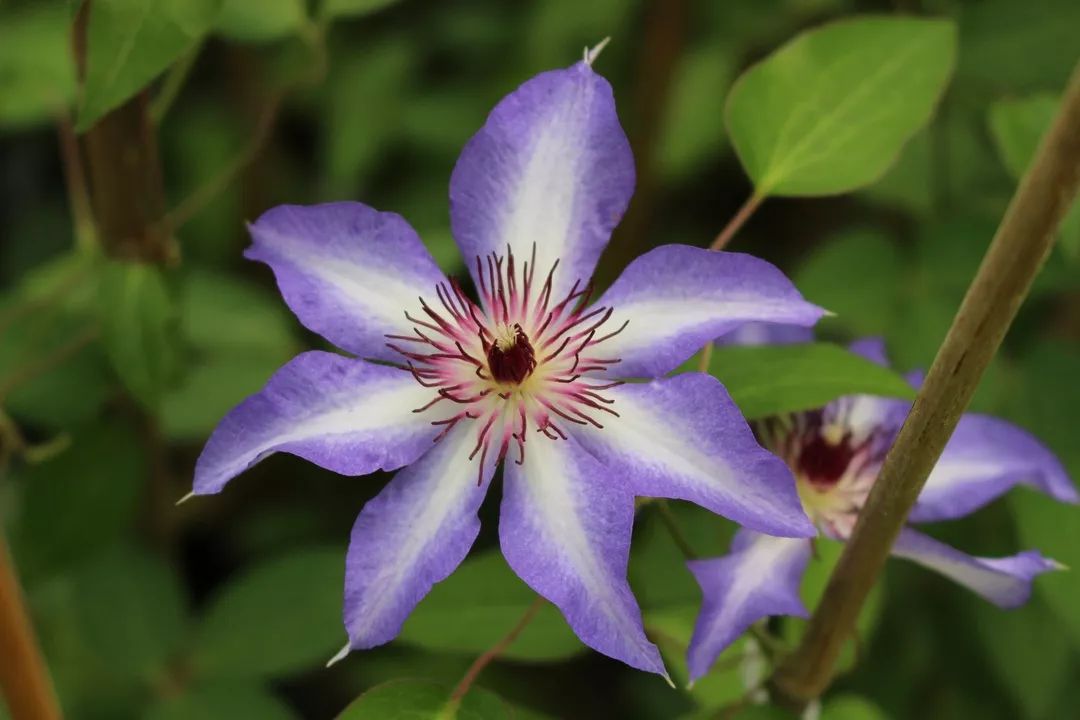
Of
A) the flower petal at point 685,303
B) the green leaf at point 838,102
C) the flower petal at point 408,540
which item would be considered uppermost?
the green leaf at point 838,102

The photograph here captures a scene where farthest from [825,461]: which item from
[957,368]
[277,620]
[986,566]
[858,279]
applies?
[277,620]

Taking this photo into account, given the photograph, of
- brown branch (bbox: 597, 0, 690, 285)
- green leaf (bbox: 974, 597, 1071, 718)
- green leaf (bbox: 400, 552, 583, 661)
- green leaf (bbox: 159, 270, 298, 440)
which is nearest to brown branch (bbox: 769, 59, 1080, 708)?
green leaf (bbox: 400, 552, 583, 661)

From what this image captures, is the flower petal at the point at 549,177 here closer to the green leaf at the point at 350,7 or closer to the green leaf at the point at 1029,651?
the green leaf at the point at 350,7

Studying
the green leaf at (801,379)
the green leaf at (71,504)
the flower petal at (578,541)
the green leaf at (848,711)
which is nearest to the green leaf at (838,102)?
the green leaf at (801,379)

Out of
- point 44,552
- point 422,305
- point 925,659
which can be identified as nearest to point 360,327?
point 422,305

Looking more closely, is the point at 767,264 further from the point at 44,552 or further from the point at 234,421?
the point at 44,552

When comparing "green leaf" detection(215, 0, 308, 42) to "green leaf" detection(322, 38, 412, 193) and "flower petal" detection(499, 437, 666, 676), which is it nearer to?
"flower petal" detection(499, 437, 666, 676)

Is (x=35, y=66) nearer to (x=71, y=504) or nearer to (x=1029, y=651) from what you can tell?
(x=71, y=504)
